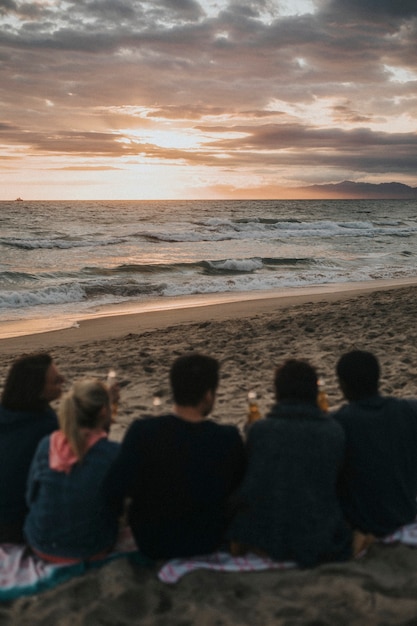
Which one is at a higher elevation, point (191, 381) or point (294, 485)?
point (191, 381)

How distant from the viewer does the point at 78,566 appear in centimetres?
338

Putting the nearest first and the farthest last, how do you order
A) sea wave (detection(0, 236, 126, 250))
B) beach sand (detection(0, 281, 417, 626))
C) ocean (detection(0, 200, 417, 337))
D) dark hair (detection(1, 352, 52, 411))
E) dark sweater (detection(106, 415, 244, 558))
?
Answer: beach sand (detection(0, 281, 417, 626)) < dark sweater (detection(106, 415, 244, 558)) < dark hair (detection(1, 352, 52, 411)) < ocean (detection(0, 200, 417, 337)) < sea wave (detection(0, 236, 126, 250))

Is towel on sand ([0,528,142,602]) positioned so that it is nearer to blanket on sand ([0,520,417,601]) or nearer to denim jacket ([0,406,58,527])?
blanket on sand ([0,520,417,601])

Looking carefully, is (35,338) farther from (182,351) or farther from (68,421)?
(68,421)

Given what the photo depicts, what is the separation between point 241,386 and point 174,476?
154 inches

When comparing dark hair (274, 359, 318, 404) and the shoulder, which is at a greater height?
dark hair (274, 359, 318, 404)

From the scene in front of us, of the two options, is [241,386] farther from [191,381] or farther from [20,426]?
[191,381]

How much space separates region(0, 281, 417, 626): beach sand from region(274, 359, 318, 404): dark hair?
1.02 meters

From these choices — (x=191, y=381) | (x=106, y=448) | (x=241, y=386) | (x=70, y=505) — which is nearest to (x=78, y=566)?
(x=70, y=505)

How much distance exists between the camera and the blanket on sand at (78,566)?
3.24 meters

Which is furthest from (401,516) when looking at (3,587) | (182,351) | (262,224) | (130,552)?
(262,224)

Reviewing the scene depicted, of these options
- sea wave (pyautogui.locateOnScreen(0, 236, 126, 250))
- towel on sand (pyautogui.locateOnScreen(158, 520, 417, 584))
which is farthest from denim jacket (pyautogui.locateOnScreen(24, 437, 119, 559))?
sea wave (pyautogui.locateOnScreen(0, 236, 126, 250))

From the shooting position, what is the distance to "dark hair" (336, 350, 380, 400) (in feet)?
11.4

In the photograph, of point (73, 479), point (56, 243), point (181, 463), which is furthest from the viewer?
point (56, 243)
